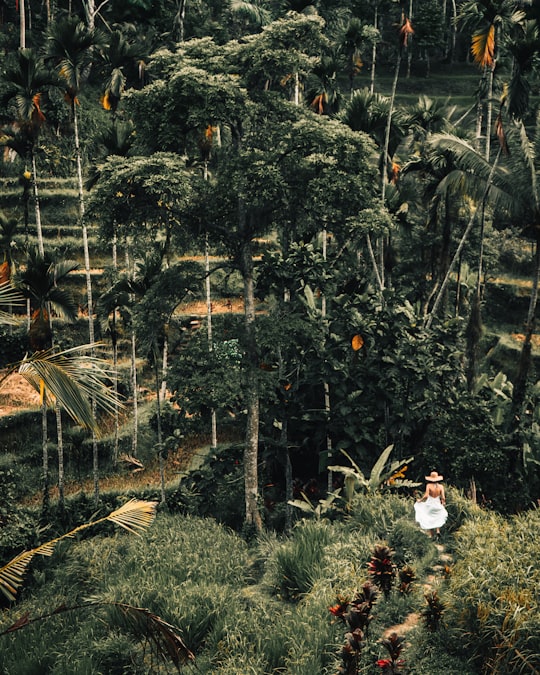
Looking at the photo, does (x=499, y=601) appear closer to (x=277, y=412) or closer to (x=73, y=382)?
(x=73, y=382)

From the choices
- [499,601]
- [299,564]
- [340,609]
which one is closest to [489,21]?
[299,564]

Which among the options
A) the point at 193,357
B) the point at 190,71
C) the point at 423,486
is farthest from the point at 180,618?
the point at 190,71

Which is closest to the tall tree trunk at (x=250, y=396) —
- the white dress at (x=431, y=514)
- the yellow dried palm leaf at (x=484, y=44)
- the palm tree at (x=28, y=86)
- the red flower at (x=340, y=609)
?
the white dress at (x=431, y=514)

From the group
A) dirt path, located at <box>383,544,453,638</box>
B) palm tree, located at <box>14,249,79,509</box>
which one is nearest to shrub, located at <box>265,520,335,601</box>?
dirt path, located at <box>383,544,453,638</box>

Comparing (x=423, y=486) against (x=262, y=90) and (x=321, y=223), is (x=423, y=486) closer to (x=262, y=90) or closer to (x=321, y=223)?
(x=321, y=223)

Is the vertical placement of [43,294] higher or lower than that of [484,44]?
lower
